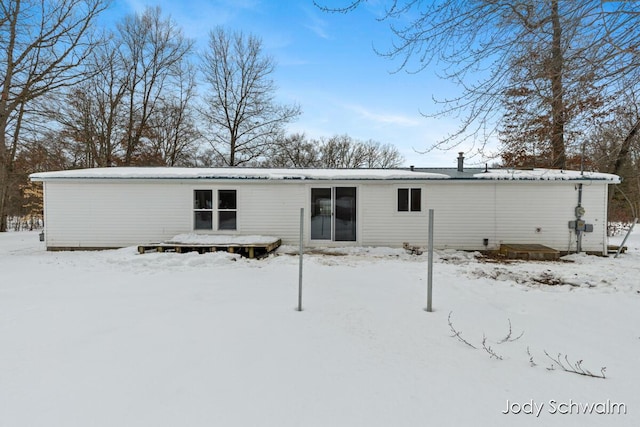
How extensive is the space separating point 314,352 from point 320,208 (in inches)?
268

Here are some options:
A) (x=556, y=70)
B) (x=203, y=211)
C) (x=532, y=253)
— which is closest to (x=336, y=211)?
(x=203, y=211)

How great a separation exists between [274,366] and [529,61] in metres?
4.34

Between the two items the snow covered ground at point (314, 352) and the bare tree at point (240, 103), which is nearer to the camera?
the snow covered ground at point (314, 352)

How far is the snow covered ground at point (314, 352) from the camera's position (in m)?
1.94

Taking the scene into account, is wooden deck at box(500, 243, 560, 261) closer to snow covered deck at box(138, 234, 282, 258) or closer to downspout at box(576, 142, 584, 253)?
downspout at box(576, 142, 584, 253)

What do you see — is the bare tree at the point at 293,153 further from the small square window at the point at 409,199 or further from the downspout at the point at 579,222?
the downspout at the point at 579,222

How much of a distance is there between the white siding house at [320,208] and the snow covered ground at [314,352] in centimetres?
373

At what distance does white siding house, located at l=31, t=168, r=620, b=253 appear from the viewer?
882 cm

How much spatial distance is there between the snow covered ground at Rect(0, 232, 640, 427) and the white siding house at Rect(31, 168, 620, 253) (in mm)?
3730

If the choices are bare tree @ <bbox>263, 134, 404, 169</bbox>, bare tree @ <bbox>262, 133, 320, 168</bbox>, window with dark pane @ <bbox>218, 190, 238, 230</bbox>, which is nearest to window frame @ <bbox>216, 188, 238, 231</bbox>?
window with dark pane @ <bbox>218, 190, 238, 230</bbox>

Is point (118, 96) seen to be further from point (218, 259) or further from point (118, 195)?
point (218, 259)

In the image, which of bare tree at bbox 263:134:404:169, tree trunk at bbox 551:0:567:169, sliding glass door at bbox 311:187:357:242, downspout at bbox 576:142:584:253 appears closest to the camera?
tree trunk at bbox 551:0:567:169

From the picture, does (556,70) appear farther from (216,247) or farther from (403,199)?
(216,247)

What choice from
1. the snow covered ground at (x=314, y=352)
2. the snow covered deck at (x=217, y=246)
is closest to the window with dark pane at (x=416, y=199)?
the snow covered ground at (x=314, y=352)
